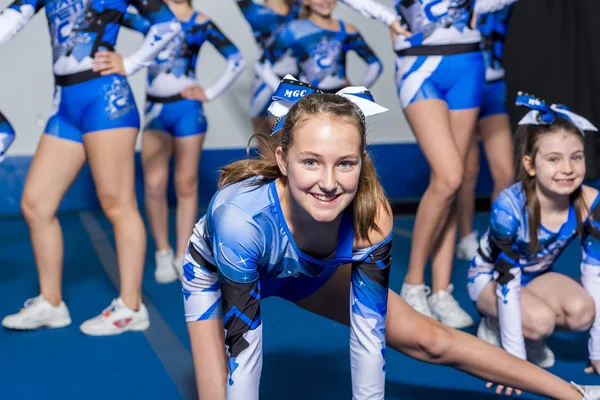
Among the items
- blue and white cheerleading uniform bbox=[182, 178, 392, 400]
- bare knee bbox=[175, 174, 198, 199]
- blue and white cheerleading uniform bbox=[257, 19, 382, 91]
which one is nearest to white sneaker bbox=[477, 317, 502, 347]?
blue and white cheerleading uniform bbox=[182, 178, 392, 400]

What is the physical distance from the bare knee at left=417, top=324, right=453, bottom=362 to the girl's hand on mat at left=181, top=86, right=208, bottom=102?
2.29 m

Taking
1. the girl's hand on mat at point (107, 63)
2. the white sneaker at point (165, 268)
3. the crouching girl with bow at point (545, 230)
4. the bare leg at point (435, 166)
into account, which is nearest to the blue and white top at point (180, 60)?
the white sneaker at point (165, 268)

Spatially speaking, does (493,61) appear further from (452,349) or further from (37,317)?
(37,317)

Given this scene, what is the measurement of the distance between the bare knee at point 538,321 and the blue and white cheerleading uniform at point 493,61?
1563 mm

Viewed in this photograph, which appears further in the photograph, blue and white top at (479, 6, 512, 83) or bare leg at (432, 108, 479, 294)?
blue and white top at (479, 6, 512, 83)

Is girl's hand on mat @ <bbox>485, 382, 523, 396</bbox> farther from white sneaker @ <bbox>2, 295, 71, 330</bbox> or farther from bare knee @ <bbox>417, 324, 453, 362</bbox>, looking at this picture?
white sneaker @ <bbox>2, 295, 71, 330</bbox>

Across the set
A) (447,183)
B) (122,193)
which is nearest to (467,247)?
(447,183)

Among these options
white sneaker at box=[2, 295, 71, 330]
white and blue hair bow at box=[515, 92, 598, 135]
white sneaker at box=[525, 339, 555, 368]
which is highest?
white and blue hair bow at box=[515, 92, 598, 135]

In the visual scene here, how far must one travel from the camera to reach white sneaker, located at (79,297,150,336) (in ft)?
10.1

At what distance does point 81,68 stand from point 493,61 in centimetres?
215

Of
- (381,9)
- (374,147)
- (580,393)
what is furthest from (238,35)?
(580,393)

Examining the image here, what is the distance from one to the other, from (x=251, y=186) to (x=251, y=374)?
1.53ft

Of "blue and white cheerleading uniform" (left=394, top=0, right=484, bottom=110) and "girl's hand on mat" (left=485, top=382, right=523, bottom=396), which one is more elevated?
"blue and white cheerleading uniform" (left=394, top=0, right=484, bottom=110)

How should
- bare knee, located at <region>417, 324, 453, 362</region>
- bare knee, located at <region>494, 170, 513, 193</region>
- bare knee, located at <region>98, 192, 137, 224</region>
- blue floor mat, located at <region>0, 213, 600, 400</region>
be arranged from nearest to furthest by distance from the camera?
bare knee, located at <region>417, 324, 453, 362</region>, blue floor mat, located at <region>0, 213, 600, 400</region>, bare knee, located at <region>98, 192, 137, 224</region>, bare knee, located at <region>494, 170, 513, 193</region>
